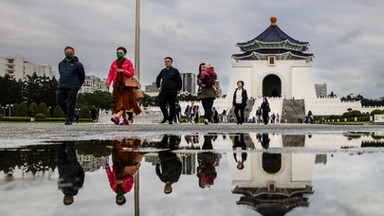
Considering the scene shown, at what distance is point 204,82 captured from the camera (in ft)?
37.2

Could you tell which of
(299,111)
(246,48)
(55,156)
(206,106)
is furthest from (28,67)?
(55,156)

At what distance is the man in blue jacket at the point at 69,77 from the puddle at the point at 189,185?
242 inches

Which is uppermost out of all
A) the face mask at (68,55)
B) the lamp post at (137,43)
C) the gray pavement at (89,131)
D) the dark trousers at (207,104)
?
the lamp post at (137,43)

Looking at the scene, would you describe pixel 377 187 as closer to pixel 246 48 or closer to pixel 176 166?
pixel 176 166

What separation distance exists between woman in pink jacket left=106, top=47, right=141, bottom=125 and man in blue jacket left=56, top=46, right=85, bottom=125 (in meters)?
0.63

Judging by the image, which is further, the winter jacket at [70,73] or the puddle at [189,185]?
the winter jacket at [70,73]

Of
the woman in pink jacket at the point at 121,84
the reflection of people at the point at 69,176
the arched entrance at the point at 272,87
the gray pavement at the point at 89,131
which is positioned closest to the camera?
the reflection of people at the point at 69,176

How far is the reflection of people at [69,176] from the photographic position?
1.73 meters

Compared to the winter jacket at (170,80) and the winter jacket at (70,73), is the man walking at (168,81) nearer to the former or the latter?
the winter jacket at (170,80)

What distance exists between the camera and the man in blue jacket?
359 inches

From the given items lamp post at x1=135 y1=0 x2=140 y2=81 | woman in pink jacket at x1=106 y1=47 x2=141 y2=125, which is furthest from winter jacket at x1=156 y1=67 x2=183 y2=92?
lamp post at x1=135 y1=0 x2=140 y2=81

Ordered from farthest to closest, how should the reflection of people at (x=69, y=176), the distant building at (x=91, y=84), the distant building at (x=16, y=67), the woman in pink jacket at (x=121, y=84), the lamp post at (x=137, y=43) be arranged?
1. the distant building at (x=91, y=84)
2. the distant building at (x=16, y=67)
3. the lamp post at (x=137, y=43)
4. the woman in pink jacket at (x=121, y=84)
5. the reflection of people at (x=69, y=176)

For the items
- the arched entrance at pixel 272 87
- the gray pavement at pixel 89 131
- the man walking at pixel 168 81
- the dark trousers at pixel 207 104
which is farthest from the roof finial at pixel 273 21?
the gray pavement at pixel 89 131

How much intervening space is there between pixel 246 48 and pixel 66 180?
61630mm
